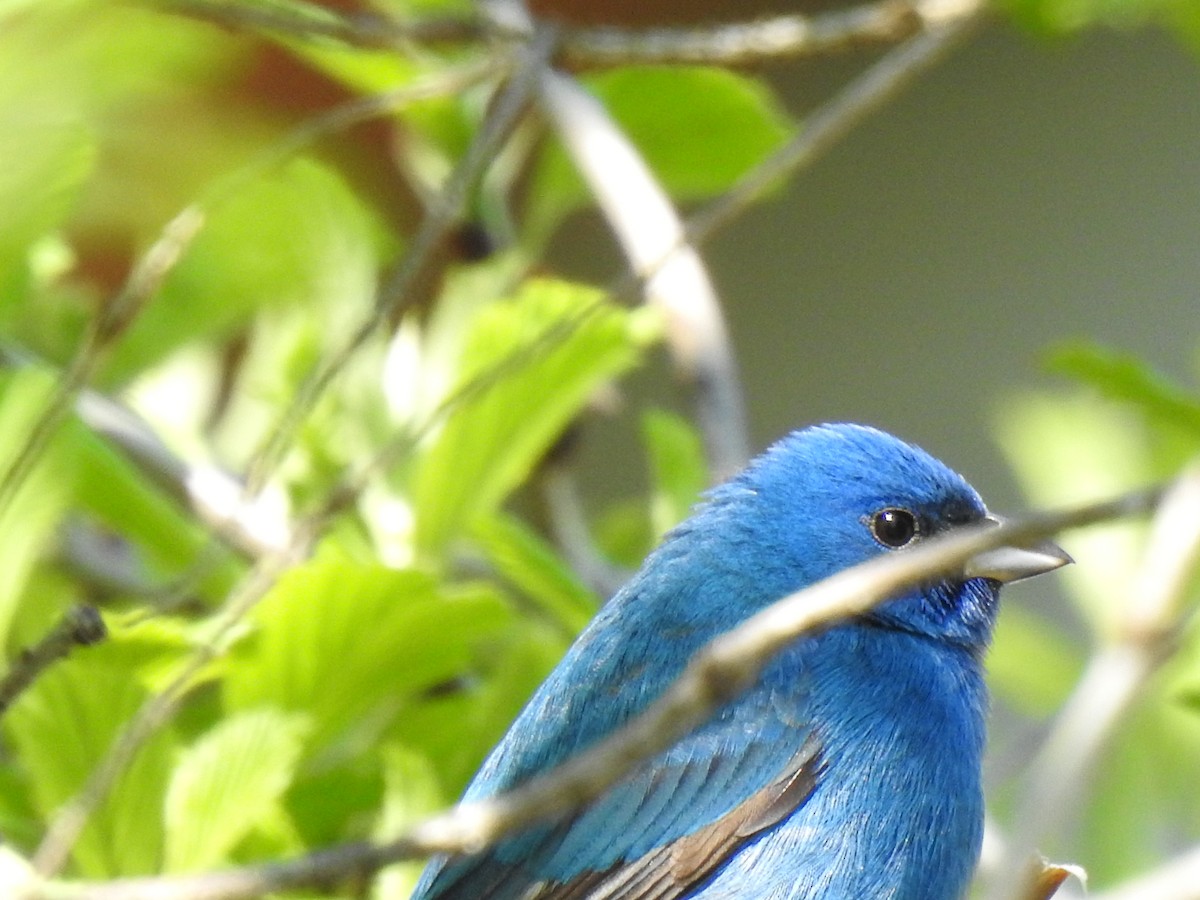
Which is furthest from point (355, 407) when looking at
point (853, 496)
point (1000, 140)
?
point (1000, 140)

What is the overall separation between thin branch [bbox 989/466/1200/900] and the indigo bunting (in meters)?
1.13

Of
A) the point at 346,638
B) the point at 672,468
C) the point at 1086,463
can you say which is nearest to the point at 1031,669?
the point at 1086,463

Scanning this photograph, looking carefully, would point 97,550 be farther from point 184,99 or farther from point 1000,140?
point 1000,140

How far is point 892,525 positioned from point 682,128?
640 millimetres

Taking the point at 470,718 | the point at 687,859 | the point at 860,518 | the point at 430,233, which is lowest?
the point at 687,859

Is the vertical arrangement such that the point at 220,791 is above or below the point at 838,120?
below

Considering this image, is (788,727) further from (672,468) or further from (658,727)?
(658,727)

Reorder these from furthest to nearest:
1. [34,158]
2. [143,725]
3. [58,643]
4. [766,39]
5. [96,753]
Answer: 1. [766,39]
2. [96,753]
3. [143,725]
4. [58,643]
5. [34,158]

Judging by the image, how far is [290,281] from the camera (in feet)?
4.87

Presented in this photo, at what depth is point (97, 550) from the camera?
7.18ft

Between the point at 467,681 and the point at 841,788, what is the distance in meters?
0.53

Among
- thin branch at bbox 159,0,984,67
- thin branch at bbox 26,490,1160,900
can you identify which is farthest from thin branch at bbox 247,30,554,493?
thin branch at bbox 26,490,1160,900

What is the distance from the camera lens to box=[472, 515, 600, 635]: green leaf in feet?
5.95

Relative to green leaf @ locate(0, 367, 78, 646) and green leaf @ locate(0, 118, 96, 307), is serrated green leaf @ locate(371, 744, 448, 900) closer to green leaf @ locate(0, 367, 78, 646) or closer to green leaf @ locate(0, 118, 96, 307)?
green leaf @ locate(0, 367, 78, 646)
